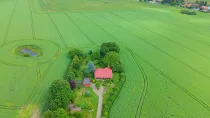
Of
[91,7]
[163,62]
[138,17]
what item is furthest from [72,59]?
[91,7]

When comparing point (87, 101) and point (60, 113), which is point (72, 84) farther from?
point (60, 113)

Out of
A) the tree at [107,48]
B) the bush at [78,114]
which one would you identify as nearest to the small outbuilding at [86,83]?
the bush at [78,114]

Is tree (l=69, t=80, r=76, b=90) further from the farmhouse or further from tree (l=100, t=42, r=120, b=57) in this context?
tree (l=100, t=42, r=120, b=57)

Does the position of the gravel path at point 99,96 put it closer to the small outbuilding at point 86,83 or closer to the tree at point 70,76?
the small outbuilding at point 86,83

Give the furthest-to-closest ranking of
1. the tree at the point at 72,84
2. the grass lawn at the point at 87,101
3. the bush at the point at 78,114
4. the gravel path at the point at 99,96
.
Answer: the tree at the point at 72,84
the gravel path at the point at 99,96
the grass lawn at the point at 87,101
the bush at the point at 78,114

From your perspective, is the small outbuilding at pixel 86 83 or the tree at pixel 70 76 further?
the small outbuilding at pixel 86 83

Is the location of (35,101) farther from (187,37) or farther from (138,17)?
(138,17)
